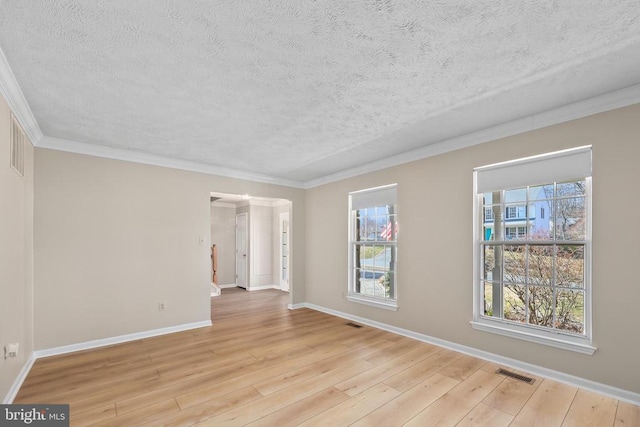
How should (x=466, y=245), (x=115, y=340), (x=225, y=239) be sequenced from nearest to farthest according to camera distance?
1. (x=466, y=245)
2. (x=115, y=340)
3. (x=225, y=239)

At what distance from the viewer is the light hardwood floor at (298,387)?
2.32 meters

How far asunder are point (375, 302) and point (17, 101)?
4727 millimetres

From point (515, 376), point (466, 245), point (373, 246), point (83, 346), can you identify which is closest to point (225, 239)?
point (83, 346)

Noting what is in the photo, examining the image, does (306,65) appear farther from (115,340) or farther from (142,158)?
(115,340)

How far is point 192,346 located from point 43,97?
10.2 ft

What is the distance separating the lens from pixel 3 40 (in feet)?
5.99

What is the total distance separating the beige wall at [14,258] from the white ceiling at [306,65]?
0.51 meters

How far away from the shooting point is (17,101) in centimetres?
255

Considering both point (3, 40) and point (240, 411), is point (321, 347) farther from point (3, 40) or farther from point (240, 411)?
point (3, 40)

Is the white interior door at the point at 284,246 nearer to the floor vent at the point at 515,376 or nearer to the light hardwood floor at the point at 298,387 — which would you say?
the light hardwood floor at the point at 298,387

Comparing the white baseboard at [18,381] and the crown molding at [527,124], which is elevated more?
the crown molding at [527,124]

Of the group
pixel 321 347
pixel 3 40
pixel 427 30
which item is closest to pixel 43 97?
pixel 3 40

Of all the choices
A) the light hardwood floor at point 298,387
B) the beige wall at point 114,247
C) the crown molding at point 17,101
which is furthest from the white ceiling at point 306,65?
the light hardwood floor at point 298,387

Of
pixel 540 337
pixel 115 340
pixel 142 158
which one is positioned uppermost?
pixel 142 158
